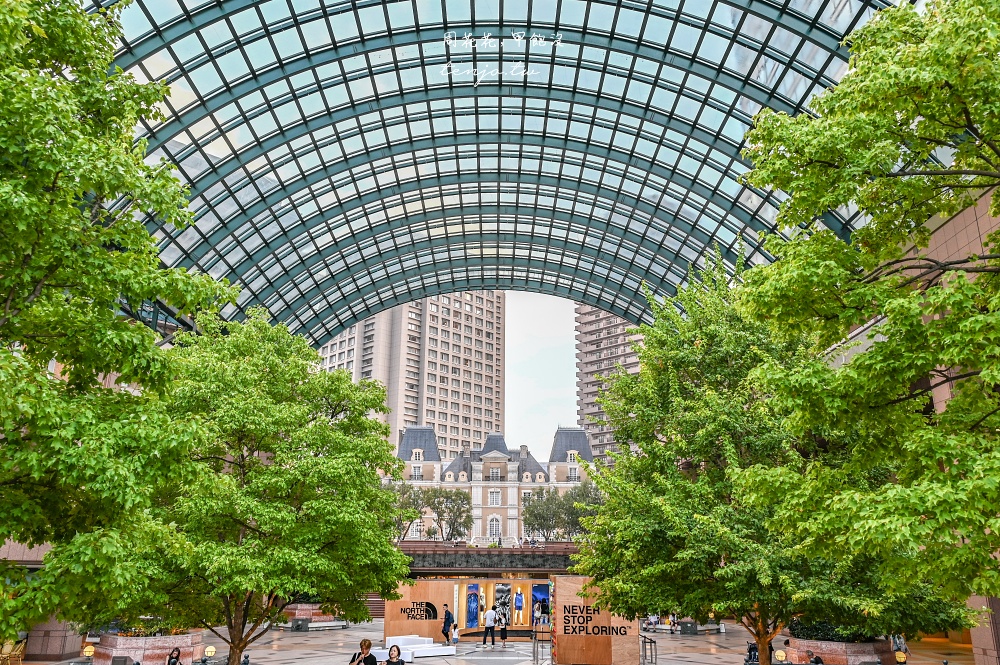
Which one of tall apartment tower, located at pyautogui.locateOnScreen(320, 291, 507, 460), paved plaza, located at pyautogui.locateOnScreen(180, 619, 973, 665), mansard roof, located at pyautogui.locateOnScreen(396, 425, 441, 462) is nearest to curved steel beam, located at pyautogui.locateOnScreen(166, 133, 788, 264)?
paved plaza, located at pyautogui.locateOnScreen(180, 619, 973, 665)

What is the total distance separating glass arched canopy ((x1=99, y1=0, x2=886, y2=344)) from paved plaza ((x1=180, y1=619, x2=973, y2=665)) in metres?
17.5

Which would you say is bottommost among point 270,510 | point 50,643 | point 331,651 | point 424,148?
point 331,651

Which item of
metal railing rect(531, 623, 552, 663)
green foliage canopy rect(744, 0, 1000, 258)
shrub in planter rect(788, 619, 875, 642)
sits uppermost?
green foliage canopy rect(744, 0, 1000, 258)

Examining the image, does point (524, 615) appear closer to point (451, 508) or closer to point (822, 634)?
point (822, 634)

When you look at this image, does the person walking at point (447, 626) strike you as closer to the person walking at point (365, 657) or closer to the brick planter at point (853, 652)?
the brick planter at point (853, 652)

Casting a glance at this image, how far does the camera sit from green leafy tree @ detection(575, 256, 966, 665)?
1398 cm

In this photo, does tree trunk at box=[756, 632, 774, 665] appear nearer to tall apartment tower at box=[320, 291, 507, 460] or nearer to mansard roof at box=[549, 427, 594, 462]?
mansard roof at box=[549, 427, 594, 462]

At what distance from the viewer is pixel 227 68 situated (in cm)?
2995

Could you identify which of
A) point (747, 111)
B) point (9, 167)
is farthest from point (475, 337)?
point (9, 167)

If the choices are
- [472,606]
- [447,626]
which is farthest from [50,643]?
[472,606]

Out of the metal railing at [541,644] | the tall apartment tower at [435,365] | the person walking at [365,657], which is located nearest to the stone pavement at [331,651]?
the metal railing at [541,644]

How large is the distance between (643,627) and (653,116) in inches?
1167

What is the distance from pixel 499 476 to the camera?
372 ft

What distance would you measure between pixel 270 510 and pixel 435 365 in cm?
14530
